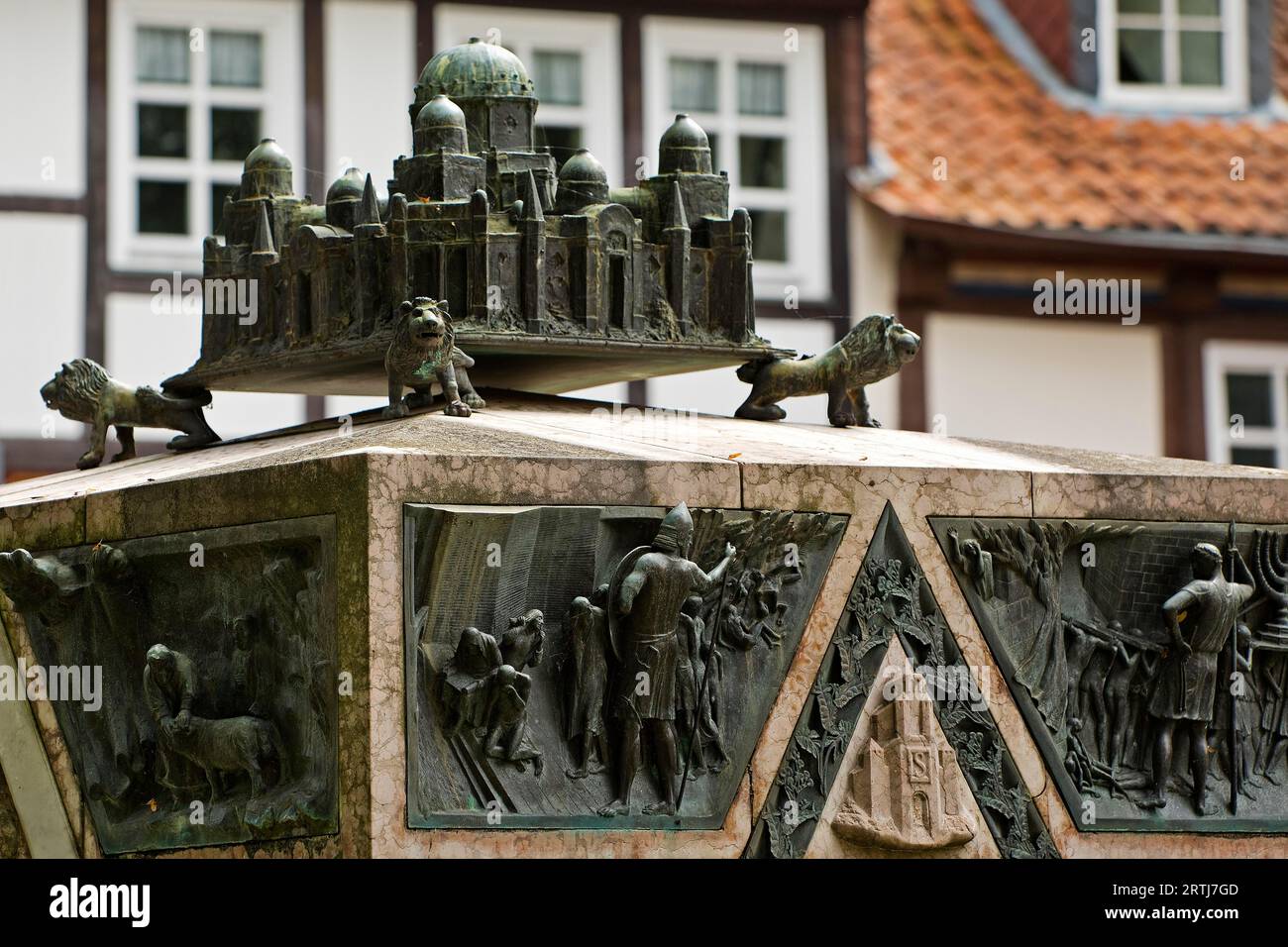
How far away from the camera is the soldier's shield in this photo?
11.7m

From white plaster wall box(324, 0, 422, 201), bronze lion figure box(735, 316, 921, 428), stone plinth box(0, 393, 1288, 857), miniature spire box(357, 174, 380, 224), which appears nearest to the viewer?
stone plinth box(0, 393, 1288, 857)

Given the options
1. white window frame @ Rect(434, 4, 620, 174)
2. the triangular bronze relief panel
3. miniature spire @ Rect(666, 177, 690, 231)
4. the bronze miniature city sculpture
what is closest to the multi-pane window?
white window frame @ Rect(434, 4, 620, 174)

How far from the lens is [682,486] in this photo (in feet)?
38.7

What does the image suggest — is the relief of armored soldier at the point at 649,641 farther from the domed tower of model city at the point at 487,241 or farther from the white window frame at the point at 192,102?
the white window frame at the point at 192,102

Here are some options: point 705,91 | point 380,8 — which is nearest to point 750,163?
point 705,91

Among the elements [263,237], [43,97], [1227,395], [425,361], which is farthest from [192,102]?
[425,361]

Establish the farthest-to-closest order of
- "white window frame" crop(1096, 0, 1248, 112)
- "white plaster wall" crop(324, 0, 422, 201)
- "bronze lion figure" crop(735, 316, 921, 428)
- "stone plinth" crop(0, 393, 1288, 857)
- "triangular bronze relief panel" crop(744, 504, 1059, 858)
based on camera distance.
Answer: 1. "white window frame" crop(1096, 0, 1248, 112)
2. "white plaster wall" crop(324, 0, 422, 201)
3. "bronze lion figure" crop(735, 316, 921, 428)
4. "triangular bronze relief panel" crop(744, 504, 1059, 858)
5. "stone plinth" crop(0, 393, 1288, 857)

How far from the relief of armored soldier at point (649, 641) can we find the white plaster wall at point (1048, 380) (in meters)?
12.2

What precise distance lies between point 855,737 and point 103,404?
362 centimetres

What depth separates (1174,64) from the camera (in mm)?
25516

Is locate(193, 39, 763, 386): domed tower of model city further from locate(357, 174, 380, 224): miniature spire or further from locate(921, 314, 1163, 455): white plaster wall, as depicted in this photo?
locate(921, 314, 1163, 455): white plaster wall

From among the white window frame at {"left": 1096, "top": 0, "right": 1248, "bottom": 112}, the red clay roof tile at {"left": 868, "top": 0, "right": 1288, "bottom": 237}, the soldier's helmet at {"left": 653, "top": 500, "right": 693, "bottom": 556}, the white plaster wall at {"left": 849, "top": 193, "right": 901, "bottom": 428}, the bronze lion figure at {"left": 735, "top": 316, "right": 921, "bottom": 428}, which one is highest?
the white window frame at {"left": 1096, "top": 0, "right": 1248, "bottom": 112}

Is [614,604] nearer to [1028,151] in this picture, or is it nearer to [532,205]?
[532,205]

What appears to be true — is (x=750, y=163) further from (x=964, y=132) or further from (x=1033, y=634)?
(x=1033, y=634)
